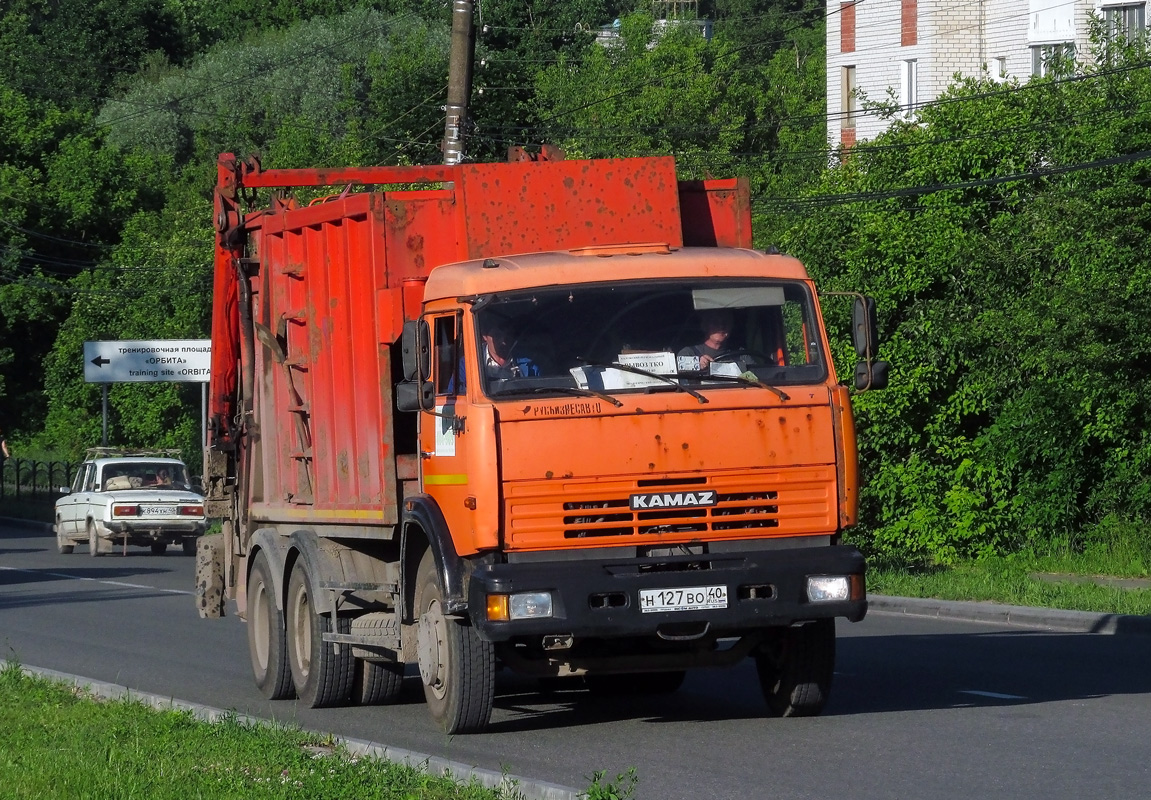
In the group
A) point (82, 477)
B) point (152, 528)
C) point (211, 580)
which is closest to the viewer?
point (211, 580)

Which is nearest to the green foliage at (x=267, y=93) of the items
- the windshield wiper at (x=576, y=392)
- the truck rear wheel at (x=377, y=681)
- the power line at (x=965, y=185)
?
the power line at (x=965, y=185)

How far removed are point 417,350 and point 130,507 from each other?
2192 centimetres

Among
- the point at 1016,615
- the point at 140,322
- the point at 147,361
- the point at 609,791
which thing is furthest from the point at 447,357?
the point at 140,322

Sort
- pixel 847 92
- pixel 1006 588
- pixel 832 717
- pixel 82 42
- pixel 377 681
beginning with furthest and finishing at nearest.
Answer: pixel 82 42 < pixel 847 92 < pixel 1006 588 < pixel 377 681 < pixel 832 717

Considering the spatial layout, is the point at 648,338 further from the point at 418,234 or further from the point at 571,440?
the point at 418,234

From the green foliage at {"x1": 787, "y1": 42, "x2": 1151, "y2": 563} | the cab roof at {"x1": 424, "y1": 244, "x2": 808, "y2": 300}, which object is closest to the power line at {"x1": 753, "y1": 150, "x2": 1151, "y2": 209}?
the green foliage at {"x1": 787, "y1": 42, "x2": 1151, "y2": 563}

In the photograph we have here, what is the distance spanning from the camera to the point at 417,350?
32.7 feet

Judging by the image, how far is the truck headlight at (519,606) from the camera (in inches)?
362

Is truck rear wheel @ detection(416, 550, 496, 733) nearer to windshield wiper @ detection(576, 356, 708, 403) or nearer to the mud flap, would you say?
windshield wiper @ detection(576, 356, 708, 403)

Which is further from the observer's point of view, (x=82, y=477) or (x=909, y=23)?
(x=909, y=23)

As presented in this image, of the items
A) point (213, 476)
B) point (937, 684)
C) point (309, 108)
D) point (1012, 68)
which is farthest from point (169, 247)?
point (937, 684)

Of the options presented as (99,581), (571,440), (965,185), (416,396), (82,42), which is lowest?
(99,581)

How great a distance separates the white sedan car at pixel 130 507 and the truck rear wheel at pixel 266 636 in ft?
56.5

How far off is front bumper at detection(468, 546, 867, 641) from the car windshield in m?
23.2
